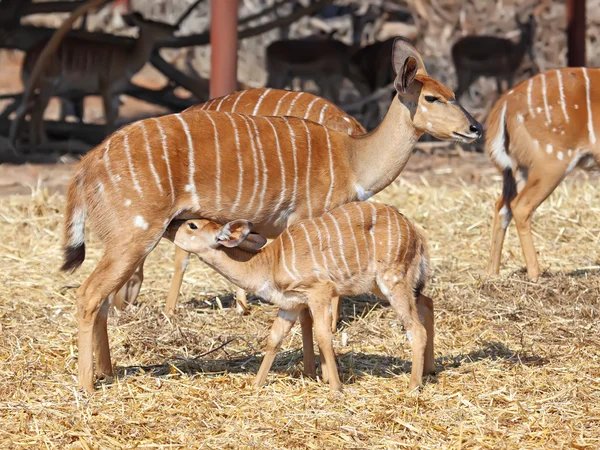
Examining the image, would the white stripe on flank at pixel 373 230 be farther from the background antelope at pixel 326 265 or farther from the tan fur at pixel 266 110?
the tan fur at pixel 266 110

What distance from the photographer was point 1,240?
6621 mm

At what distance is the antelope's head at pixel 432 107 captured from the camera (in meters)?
4.45

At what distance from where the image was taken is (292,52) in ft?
44.4

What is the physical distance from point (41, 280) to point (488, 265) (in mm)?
2645

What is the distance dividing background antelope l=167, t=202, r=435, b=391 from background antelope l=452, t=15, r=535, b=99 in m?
9.62

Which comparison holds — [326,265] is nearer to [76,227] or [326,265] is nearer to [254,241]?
[254,241]

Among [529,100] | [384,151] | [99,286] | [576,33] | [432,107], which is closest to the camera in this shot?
[99,286]

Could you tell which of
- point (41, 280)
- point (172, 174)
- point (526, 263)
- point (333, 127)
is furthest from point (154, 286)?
point (526, 263)

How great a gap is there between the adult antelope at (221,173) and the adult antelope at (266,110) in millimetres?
588

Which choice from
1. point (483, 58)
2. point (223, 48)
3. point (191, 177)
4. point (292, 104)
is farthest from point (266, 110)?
point (483, 58)

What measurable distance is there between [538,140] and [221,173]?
7.46 feet

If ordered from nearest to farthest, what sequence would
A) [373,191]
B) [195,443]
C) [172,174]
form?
[195,443], [172,174], [373,191]

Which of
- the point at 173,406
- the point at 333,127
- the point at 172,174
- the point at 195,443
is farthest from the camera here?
the point at 333,127

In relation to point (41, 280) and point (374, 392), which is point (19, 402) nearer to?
point (374, 392)
